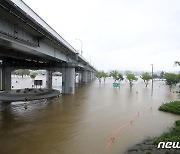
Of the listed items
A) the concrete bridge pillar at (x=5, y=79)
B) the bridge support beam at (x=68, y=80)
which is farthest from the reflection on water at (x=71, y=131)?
the concrete bridge pillar at (x=5, y=79)

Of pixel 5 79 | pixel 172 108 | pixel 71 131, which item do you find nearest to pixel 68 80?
pixel 5 79

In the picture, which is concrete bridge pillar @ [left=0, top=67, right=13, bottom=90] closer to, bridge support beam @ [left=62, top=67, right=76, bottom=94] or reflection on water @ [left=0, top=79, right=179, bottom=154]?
bridge support beam @ [left=62, top=67, right=76, bottom=94]

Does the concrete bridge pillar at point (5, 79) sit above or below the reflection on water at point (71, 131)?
above

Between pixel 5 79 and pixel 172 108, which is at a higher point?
pixel 5 79

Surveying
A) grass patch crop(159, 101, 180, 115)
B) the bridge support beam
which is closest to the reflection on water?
grass patch crop(159, 101, 180, 115)

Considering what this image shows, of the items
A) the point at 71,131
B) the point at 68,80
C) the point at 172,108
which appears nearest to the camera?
the point at 71,131

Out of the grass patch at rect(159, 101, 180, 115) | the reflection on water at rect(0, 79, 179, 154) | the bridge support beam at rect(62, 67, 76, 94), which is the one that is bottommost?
the reflection on water at rect(0, 79, 179, 154)

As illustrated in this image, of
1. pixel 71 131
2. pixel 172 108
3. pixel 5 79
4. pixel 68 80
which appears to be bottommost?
pixel 71 131

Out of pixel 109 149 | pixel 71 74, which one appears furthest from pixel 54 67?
pixel 109 149

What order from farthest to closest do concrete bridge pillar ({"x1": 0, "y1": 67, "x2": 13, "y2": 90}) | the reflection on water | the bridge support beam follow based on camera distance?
concrete bridge pillar ({"x1": 0, "y1": 67, "x2": 13, "y2": 90})
the bridge support beam
the reflection on water

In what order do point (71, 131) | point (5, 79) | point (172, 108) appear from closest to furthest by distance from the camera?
point (71, 131) → point (172, 108) → point (5, 79)

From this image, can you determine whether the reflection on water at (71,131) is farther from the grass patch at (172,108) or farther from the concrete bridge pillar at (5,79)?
the concrete bridge pillar at (5,79)

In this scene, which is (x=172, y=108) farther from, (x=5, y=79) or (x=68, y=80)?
(x=5, y=79)

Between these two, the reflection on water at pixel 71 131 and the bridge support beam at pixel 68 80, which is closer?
the reflection on water at pixel 71 131
